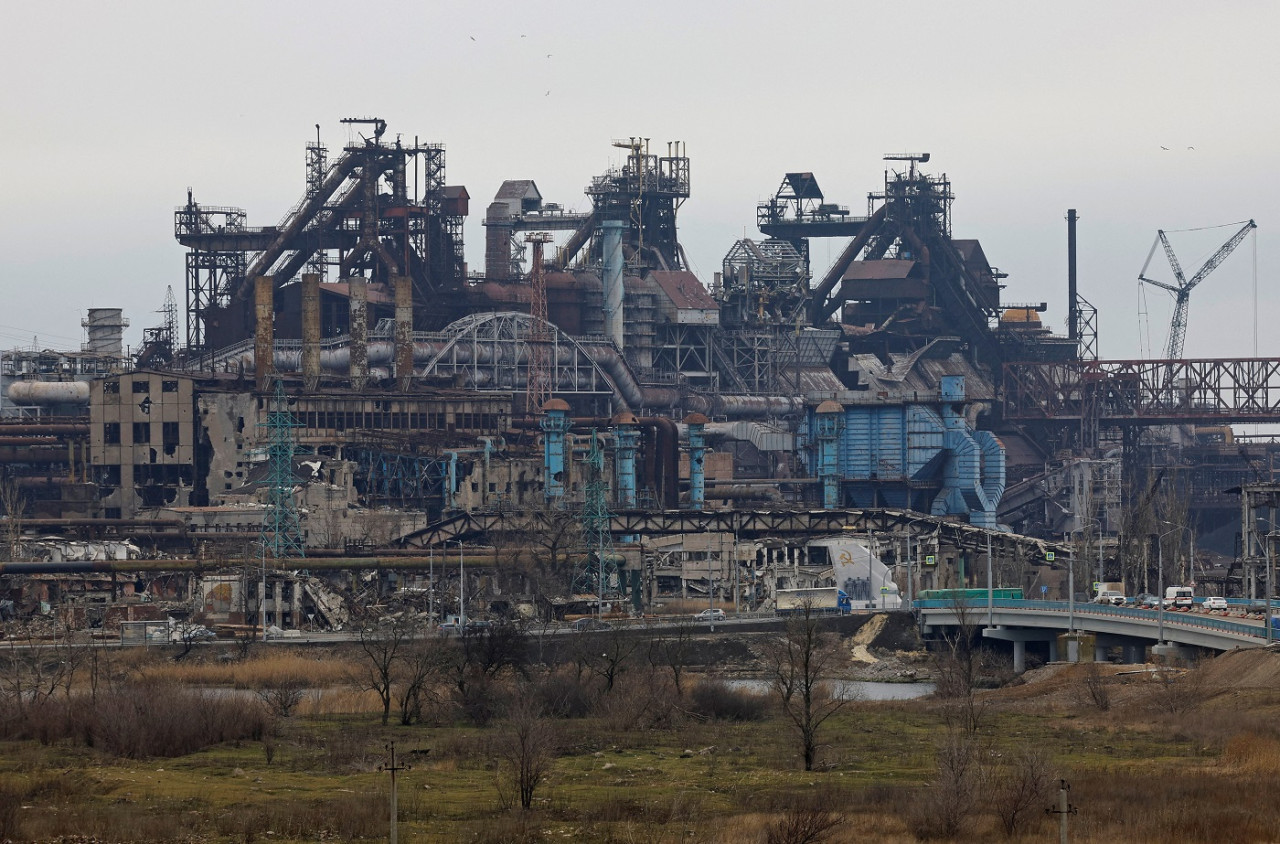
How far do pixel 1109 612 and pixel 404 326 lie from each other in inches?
3186

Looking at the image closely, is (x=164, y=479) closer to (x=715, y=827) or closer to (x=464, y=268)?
(x=464, y=268)

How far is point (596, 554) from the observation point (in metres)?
129

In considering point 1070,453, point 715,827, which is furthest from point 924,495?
point 715,827

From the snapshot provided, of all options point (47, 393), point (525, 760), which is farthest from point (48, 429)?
point (525, 760)

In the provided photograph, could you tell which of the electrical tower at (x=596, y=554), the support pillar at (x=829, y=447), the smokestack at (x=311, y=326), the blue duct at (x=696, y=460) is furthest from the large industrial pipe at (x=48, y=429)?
the support pillar at (x=829, y=447)

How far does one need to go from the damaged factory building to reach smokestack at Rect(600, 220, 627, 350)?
234mm

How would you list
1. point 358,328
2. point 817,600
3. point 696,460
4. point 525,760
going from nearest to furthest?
point 525,760 → point 817,600 → point 696,460 → point 358,328

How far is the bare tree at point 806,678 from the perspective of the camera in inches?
2589

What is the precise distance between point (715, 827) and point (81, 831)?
14309 millimetres

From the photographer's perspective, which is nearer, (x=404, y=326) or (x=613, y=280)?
(x=404, y=326)

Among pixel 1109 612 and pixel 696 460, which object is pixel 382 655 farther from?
pixel 696 460

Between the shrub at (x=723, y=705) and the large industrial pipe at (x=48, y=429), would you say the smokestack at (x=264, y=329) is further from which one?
the shrub at (x=723, y=705)

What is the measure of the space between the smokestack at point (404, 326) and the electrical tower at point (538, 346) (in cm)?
1126

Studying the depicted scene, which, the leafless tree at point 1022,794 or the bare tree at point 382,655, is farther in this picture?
the bare tree at point 382,655
